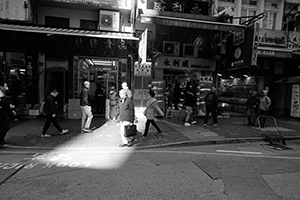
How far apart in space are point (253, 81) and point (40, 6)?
1366cm

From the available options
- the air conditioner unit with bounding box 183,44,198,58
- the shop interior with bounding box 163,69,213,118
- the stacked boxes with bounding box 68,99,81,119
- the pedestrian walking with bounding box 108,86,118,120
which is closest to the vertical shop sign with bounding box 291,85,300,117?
the shop interior with bounding box 163,69,213,118

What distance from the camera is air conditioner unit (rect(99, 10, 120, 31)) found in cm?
1130

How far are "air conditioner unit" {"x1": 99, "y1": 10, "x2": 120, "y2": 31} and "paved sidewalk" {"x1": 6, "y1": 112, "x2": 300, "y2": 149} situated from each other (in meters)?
4.97

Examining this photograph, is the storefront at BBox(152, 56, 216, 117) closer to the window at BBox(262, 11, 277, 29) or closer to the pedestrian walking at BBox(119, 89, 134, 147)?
the window at BBox(262, 11, 277, 29)

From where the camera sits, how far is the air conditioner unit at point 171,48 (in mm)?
12539

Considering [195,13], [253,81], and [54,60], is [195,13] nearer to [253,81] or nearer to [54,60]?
[253,81]

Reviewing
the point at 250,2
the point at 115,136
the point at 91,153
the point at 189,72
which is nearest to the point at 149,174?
the point at 91,153

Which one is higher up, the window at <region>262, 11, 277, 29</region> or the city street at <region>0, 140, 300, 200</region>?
the window at <region>262, 11, 277, 29</region>

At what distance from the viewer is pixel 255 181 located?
435cm

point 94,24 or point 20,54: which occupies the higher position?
point 94,24

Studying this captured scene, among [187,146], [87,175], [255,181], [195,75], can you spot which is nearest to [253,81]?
[195,75]

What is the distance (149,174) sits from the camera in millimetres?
4609

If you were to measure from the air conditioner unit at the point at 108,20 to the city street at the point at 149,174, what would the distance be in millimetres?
7074

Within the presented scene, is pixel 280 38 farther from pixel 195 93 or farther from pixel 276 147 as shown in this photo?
pixel 276 147
